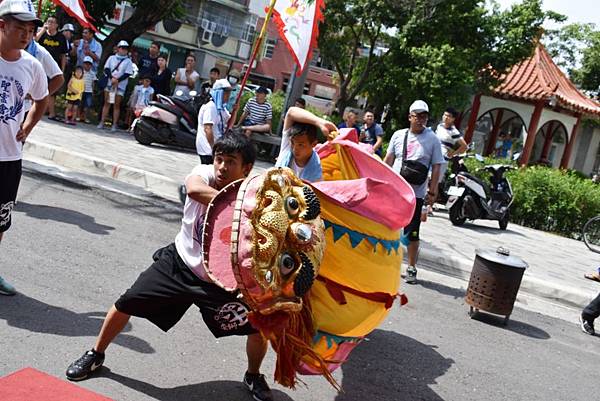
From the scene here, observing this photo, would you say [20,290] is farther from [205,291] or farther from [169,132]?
[169,132]

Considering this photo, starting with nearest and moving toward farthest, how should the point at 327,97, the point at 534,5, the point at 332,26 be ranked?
1. the point at 534,5
2. the point at 332,26
3. the point at 327,97

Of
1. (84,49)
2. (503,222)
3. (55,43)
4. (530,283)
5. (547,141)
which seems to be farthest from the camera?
(547,141)

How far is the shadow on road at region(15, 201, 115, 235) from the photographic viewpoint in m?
6.70

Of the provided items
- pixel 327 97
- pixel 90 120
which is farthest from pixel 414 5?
pixel 327 97

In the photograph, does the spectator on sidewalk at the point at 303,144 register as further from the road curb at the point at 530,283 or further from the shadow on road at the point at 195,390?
the road curb at the point at 530,283

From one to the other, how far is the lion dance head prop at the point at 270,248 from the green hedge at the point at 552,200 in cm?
1172

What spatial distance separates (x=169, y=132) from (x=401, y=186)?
10.0 meters

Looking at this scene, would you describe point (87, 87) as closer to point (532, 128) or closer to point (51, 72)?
point (51, 72)

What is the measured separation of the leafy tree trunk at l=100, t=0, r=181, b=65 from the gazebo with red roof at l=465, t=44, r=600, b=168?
10.9 m

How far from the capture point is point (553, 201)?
554 inches

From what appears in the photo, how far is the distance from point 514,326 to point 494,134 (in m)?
20.9

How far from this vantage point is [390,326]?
5656 mm

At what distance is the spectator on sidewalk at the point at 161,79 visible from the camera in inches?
563

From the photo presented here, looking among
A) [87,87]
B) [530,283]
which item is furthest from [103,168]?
[530,283]
